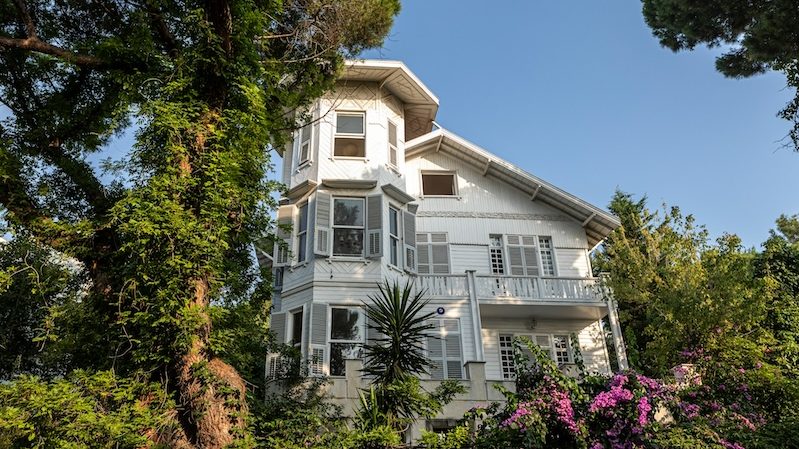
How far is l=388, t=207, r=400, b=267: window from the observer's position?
15.3 metres

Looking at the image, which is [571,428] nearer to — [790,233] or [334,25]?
[334,25]

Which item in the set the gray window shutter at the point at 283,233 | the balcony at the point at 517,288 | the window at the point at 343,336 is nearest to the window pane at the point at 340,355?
the window at the point at 343,336

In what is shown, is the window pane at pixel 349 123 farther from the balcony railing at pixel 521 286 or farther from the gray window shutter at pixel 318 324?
the gray window shutter at pixel 318 324

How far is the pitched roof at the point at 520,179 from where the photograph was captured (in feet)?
57.3

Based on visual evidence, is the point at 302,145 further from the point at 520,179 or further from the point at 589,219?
the point at 589,219

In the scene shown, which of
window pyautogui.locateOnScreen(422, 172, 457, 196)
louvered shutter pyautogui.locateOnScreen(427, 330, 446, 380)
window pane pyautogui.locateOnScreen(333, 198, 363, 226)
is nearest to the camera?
louvered shutter pyautogui.locateOnScreen(427, 330, 446, 380)

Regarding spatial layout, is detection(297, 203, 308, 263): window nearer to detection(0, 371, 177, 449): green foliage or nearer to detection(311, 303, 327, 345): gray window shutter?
detection(311, 303, 327, 345): gray window shutter

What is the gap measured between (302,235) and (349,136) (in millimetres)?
3599

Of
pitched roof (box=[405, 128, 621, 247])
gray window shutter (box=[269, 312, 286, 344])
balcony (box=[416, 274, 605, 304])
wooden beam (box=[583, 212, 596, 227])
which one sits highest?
pitched roof (box=[405, 128, 621, 247])

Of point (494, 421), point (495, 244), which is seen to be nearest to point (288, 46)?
point (494, 421)

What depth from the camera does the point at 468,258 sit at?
56.3 ft

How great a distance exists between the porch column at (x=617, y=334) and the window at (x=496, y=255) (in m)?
3.42

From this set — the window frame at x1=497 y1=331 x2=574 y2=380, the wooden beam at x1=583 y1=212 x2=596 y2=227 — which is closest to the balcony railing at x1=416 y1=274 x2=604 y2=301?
the window frame at x1=497 y1=331 x2=574 y2=380

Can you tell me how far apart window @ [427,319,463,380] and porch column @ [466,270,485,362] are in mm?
510
